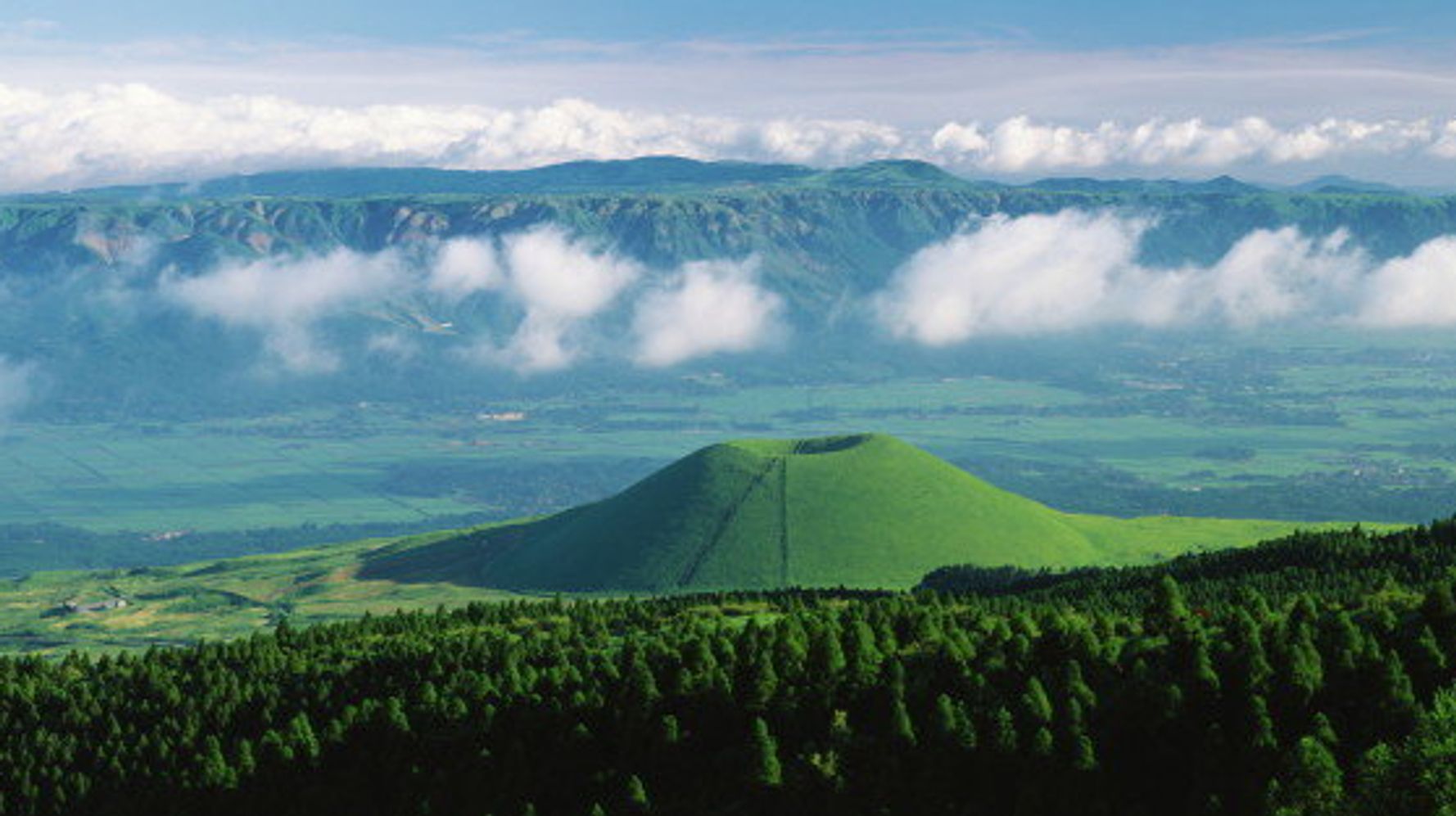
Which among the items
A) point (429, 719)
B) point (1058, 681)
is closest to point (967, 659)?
point (1058, 681)

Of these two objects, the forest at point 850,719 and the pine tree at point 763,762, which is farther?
the pine tree at point 763,762

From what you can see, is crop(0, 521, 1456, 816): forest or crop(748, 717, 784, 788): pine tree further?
crop(748, 717, 784, 788): pine tree

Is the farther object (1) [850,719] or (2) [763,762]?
(1) [850,719]

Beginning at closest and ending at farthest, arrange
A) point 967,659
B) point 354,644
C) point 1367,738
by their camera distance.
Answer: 1. point 1367,738
2. point 967,659
3. point 354,644

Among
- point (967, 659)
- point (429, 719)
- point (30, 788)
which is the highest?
point (967, 659)

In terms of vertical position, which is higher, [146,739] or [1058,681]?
[1058,681]

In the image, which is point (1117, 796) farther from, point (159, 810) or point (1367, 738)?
point (159, 810)

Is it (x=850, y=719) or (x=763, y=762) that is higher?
(x=850, y=719)

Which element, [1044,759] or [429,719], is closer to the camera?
[1044,759]
